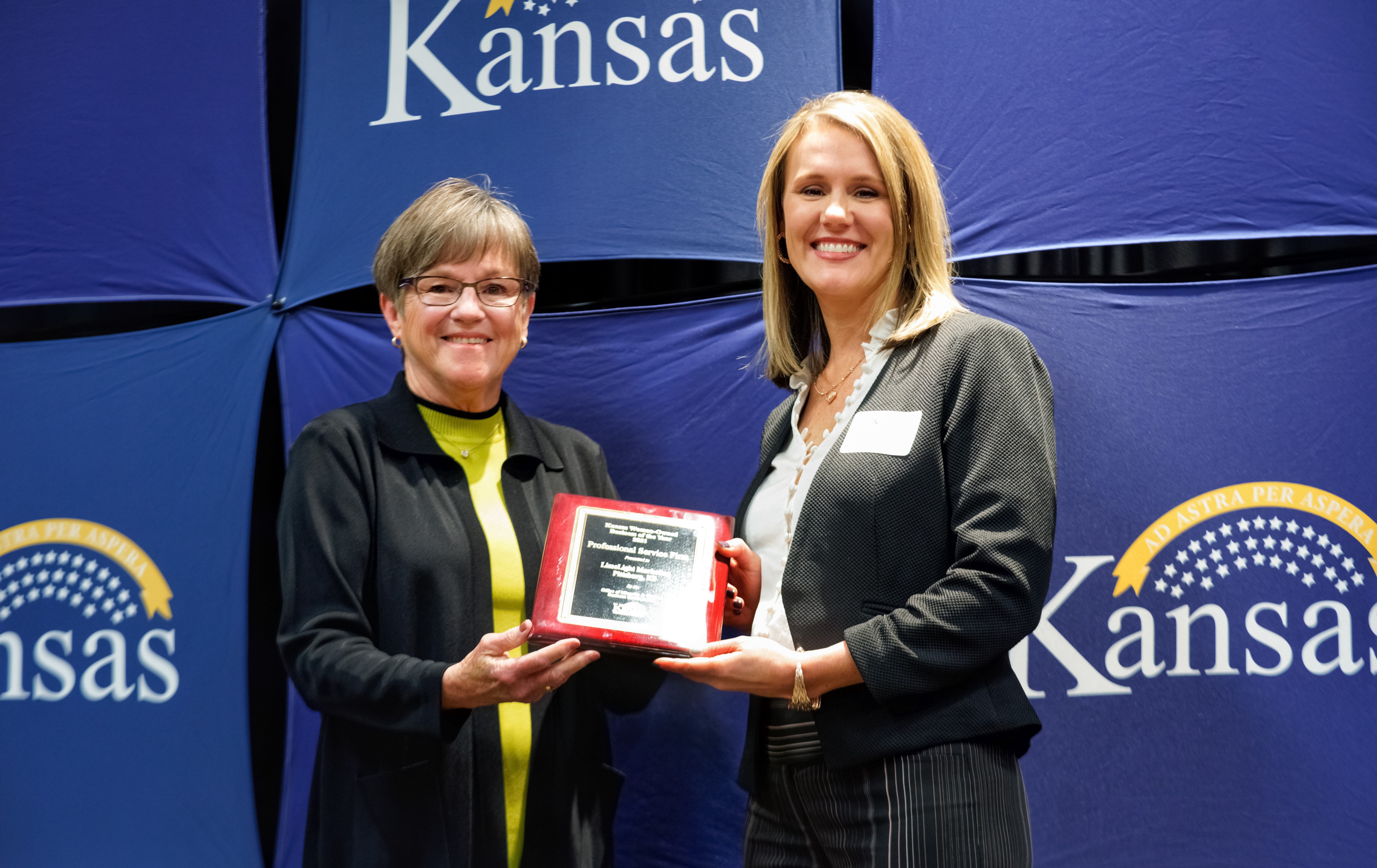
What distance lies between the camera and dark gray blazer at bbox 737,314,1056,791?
1604 mm

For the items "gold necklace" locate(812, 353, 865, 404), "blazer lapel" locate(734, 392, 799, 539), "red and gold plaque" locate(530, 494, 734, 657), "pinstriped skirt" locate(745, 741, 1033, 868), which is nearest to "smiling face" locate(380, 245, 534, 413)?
"red and gold plaque" locate(530, 494, 734, 657)

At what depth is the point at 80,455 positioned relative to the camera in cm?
283

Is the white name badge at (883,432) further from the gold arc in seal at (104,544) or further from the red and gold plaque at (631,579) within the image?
the gold arc in seal at (104,544)

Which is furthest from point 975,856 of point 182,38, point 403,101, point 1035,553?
point 182,38

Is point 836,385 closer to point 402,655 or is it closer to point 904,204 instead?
point 904,204

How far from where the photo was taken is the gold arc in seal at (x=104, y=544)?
2.77m

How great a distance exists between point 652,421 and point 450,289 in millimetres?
642

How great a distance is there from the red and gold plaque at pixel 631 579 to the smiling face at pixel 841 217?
0.49 metres

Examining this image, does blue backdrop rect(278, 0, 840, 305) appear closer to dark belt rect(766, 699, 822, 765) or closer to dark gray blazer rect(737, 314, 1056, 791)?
dark gray blazer rect(737, 314, 1056, 791)

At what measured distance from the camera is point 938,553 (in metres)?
1.70

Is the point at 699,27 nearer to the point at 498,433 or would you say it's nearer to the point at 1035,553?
the point at 498,433

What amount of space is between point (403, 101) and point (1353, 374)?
242 centimetres

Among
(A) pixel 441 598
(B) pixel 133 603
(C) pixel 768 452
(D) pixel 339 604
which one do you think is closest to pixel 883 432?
(C) pixel 768 452

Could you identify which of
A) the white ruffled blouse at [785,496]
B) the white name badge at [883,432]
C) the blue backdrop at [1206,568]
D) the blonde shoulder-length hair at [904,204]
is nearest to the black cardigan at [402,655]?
the white ruffled blouse at [785,496]
